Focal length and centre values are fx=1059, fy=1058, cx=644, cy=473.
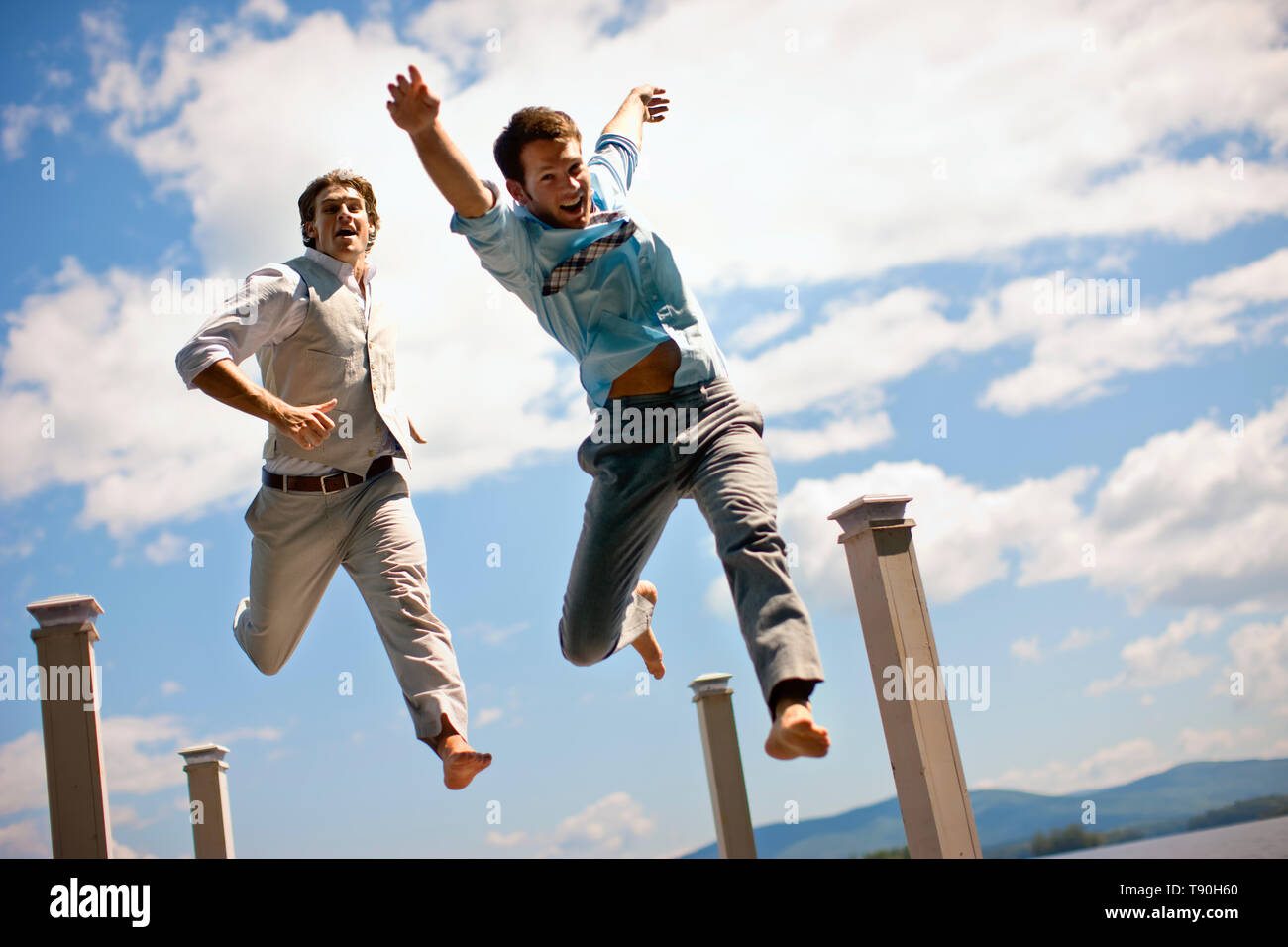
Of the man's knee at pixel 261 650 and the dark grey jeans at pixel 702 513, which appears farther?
the man's knee at pixel 261 650

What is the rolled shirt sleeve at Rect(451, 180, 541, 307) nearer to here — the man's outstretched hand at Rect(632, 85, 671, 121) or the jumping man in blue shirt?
the jumping man in blue shirt

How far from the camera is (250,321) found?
135 inches

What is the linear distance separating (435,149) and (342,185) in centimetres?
141

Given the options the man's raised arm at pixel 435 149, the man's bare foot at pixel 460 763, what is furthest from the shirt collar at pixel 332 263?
the man's bare foot at pixel 460 763

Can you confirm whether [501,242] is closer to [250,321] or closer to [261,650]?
[250,321]

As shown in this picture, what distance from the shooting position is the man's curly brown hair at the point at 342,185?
383 cm

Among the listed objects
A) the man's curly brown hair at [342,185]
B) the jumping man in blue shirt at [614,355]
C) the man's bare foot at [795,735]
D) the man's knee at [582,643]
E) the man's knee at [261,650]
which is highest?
the man's curly brown hair at [342,185]

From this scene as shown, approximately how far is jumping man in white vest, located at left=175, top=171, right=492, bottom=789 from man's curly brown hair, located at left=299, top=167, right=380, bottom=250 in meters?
0.04

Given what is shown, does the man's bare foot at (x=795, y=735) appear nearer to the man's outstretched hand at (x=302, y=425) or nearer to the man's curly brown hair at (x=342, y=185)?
the man's outstretched hand at (x=302, y=425)

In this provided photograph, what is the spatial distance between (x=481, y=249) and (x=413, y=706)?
1443mm

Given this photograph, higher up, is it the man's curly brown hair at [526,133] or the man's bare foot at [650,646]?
the man's curly brown hair at [526,133]
